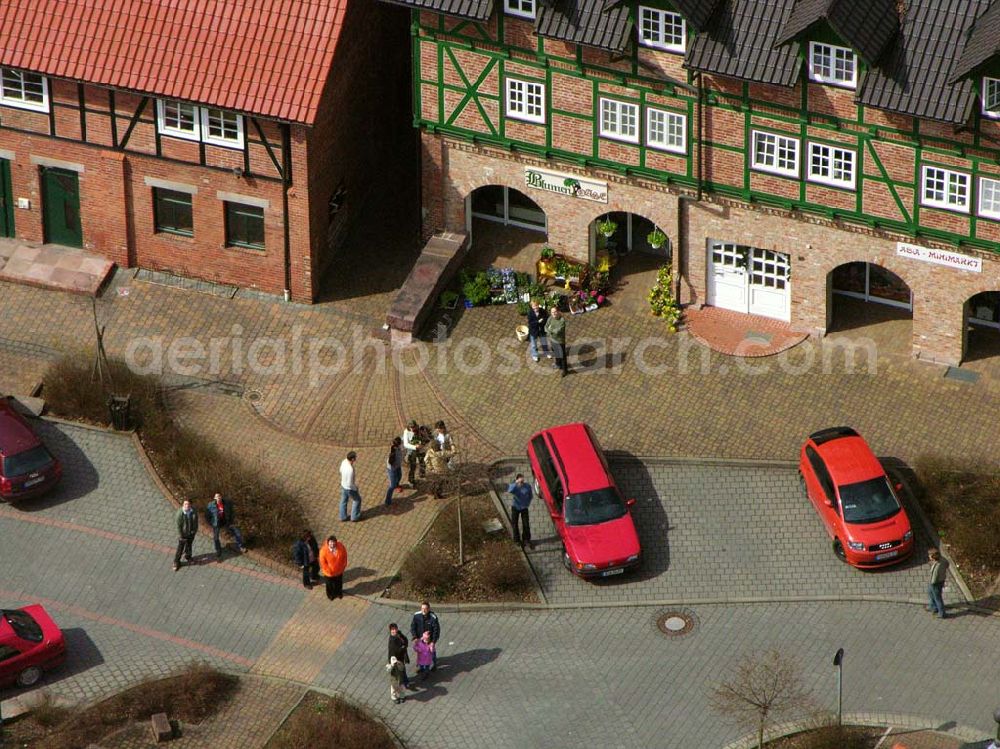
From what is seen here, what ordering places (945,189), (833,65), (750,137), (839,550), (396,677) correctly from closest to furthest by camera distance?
(396,677)
(839,550)
(833,65)
(945,189)
(750,137)

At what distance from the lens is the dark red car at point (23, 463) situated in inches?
2382

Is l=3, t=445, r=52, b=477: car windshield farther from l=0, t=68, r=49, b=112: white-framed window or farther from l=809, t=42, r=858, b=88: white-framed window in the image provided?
l=809, t=42, r=858, b=88: white-framed window

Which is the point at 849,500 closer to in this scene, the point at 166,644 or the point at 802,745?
the point at 802,745

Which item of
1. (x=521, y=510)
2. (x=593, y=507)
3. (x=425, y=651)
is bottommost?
(x=425, y=651)

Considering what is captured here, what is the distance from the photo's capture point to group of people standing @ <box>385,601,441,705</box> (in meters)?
55.0

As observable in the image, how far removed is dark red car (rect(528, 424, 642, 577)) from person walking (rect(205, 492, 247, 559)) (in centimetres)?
731

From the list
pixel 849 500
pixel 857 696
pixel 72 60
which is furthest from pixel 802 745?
pixel 72 60

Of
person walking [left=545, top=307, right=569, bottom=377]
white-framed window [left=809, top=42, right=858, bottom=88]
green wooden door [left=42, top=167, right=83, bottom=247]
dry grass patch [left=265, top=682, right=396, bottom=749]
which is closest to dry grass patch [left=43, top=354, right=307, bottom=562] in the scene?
green wooden door [left=42, top=167, right=83, bottom=247]

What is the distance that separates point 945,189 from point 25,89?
24.5 m

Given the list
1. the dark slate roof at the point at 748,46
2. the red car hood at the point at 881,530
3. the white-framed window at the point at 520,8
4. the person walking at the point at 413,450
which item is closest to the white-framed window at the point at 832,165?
the dark slate roof at the point at 748,46

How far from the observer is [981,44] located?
5838 centimetres

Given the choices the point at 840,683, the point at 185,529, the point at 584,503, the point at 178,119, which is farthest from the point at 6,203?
the point at 840,683

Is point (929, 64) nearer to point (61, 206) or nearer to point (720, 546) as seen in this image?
point (720, 546)

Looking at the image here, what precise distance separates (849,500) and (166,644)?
53.1ft
